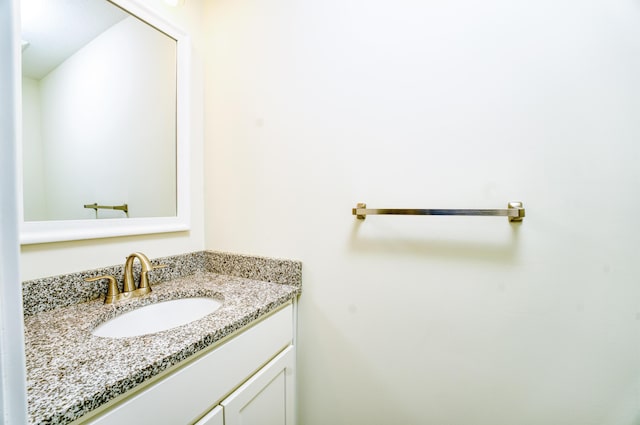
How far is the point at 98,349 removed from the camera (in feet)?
1.83

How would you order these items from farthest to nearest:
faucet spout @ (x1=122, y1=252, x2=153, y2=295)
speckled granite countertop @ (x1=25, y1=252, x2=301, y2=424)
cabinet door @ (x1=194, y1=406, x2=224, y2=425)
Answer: faucet spout @ (x1=122, y1=252, x2=153, y2=295)
cabinet door @ (x1=194, y1=406, x2=224, y2=425)
speckled granite countertop @ (x1=25, y1=252, x2=301, y2=424)

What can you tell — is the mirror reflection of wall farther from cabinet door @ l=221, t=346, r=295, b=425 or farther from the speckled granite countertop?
cabinet door @ l=221, t=346, r=295, b=425

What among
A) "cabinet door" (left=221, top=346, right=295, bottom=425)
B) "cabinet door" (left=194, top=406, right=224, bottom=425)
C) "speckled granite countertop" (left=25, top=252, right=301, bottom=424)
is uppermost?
"speckled granite countertop" (left=25, top=252, right=301, bottom=424)

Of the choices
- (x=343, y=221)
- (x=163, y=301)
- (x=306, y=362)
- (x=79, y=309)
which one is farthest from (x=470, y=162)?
(x=79, y=309)

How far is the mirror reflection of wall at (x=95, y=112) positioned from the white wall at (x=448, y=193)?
28 centimetres

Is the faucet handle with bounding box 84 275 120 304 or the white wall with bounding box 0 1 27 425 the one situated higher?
the white wall with bounding box 0 1 27 425

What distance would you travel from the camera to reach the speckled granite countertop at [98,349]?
16.6 inches

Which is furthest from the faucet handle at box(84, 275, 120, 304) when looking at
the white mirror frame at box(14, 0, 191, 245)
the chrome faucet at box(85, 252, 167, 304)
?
the white mirror frame at box(14, 0, 191, 245)

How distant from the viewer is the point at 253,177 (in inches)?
42.8

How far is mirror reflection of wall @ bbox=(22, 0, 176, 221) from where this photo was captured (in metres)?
0.76

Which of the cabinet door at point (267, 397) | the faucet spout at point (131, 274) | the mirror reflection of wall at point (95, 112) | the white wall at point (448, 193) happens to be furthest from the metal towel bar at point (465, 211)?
the mirror reflection of wall at point (95, 112)

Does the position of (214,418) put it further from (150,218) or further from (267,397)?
(150,218)

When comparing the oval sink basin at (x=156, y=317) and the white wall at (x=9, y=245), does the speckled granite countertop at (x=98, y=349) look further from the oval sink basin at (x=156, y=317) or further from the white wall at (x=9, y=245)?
the white wall at (x=9, y=245)

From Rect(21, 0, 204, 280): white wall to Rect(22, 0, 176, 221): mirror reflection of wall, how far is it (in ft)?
0.27
